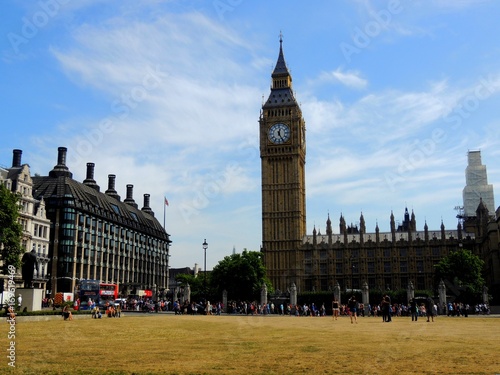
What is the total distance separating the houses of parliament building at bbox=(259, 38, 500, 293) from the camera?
118875 millimetres

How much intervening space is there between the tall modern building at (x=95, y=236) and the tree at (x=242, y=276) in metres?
25.8

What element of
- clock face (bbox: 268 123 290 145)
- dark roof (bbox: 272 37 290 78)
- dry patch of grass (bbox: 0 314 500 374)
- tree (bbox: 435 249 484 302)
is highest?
dark roof (bbox: 272 37 290 78)

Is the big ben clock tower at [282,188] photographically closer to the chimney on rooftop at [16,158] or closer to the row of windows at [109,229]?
the row of windows at [109,229]

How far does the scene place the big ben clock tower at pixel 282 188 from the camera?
398ft

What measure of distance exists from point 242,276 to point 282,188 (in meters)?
45.2

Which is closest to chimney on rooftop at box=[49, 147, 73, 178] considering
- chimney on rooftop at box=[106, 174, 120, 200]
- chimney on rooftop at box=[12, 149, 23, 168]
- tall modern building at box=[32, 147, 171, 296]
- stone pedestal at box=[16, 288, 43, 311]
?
tall modern building at box=[32, 147, 171, 296]

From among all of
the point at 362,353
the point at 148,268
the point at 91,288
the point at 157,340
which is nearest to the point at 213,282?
the point at 91,288

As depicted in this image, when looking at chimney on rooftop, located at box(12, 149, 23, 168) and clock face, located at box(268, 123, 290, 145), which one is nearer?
chimney on rooftop, located at box(12, 149, 23, 168)

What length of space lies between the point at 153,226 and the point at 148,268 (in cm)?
1270

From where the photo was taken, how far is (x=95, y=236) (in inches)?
3962

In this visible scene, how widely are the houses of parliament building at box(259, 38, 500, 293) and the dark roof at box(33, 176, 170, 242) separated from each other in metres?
30.1

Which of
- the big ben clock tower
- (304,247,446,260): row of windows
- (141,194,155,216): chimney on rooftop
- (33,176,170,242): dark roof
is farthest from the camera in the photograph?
(141,194,155,216): chimney on rooftop

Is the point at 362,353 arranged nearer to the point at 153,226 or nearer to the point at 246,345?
the point at 246,345

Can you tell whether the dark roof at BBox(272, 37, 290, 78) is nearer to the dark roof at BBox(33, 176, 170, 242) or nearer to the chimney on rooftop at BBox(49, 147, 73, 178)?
the dark roof at BBox(33, 176, 170, 242)
